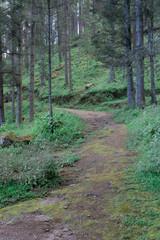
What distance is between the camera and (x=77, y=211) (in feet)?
10.2

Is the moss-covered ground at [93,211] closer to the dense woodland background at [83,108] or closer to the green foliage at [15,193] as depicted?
the dense woodland background at [83,108]

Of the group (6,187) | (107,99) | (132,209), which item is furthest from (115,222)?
(107,99)

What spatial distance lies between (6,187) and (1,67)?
10.9 metres

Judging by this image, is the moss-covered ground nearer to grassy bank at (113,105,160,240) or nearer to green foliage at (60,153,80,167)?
grassy bank at (113,105,160,240)

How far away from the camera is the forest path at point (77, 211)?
8.34 feet

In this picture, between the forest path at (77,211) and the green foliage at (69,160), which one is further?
the green foliage at (69,160)

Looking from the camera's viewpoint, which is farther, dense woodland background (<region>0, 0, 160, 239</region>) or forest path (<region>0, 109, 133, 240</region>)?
dense woodland background (<region>0, 0, 160, 239</region>)

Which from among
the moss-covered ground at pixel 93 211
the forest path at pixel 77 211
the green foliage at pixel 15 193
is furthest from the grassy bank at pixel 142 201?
the green foliage at pixel 15 193

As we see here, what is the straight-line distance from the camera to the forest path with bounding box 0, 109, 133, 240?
100 inches

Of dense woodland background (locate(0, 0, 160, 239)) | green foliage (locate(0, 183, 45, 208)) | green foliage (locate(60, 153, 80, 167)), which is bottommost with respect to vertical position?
green foliage (locate(0, 183, 45, 208))

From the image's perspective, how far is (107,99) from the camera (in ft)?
64.8

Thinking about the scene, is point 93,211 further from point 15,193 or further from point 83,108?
point 83,108

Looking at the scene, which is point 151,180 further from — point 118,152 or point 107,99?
point 107,99

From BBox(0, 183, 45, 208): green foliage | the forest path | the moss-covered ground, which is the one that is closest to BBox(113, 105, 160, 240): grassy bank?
the moss-covered ground
